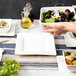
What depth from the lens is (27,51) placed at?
52.3 inches

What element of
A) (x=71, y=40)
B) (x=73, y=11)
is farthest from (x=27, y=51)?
(x=73, y=11)

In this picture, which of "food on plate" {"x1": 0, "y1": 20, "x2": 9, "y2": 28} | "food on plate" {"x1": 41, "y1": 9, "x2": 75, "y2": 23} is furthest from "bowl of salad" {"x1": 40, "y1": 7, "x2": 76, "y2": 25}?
"food on plate" {"x1": 0, "y1": 20, "x2": 9, "y2": 28}

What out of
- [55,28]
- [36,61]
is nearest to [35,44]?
[36,61]

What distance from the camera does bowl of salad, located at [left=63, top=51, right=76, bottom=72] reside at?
111cm

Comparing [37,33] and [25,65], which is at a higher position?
[37,33]

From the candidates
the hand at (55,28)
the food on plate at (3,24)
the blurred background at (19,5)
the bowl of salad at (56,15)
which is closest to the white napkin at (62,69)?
the hand at (55,28)

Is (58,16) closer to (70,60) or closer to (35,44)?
(35,44)

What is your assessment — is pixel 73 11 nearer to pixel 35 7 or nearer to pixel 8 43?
pixel 35 7

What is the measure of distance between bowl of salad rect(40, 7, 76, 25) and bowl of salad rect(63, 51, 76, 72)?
415 millimetres

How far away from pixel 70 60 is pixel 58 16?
553mm

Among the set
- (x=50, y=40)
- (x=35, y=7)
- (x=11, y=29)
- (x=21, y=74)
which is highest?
(x=35, y=7)

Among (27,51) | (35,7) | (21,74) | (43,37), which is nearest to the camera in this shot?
(21,74)

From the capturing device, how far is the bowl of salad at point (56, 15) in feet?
5.07

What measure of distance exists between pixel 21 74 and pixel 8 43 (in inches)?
13.5
